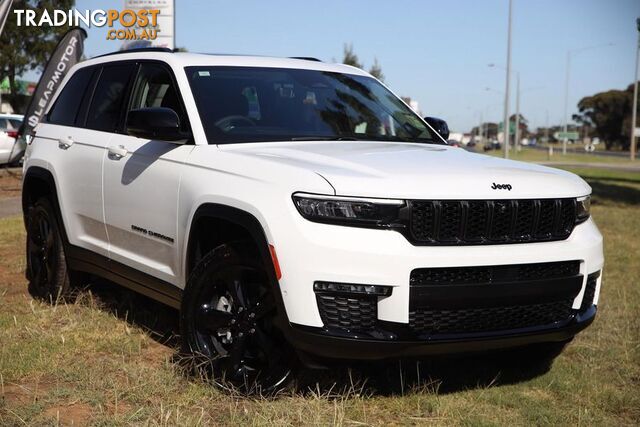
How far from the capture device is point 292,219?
11.1 ft

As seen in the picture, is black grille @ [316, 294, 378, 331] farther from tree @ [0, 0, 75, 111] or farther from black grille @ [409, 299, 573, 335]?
tree @ [0, 0, 75, 111]

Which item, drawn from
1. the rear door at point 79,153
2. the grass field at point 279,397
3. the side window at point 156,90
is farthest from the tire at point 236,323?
the rear door at point 79,153

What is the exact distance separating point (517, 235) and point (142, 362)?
2244mm

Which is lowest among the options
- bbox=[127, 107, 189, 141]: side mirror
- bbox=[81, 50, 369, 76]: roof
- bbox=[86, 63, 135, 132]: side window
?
bbox=[127, 107, 189, 141]: side mirror

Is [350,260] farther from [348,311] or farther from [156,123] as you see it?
[156,123]

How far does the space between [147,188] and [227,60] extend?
1009 millimetres

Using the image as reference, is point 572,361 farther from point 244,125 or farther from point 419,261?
point 244,125

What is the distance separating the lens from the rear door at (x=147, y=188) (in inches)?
171

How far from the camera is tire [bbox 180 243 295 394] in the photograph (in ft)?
12.2

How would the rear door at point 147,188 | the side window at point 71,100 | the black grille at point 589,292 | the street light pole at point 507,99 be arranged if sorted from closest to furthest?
the black grille at point 589,292, the rear door at point 147,188, the side window at point 71,100, the street light pole at point 507,99

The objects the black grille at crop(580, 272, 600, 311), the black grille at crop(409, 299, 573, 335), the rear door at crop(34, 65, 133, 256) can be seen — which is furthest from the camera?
the rear door at crop(34, 65, 133, 256)

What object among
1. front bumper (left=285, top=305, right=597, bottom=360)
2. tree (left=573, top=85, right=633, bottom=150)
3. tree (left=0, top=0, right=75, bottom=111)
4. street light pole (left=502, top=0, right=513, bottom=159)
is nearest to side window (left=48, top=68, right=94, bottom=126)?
front bumper (left=285, top=305, right=597, bottom=360)

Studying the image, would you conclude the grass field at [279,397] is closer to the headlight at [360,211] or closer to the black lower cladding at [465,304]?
the black lower cladding at [465,304]

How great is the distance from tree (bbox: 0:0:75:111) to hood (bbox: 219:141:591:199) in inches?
1117
